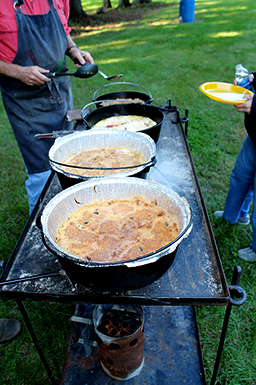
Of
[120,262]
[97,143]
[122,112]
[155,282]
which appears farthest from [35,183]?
[120,262]

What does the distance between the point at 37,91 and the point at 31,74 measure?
0.33 meters

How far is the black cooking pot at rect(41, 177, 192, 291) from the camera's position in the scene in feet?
3.60

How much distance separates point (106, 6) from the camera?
709 inches

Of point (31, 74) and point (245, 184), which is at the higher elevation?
point (31, 74)

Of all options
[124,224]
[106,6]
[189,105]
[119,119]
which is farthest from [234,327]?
[106,6]

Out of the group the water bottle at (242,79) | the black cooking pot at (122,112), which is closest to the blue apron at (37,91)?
the black cooking pot at (122,112)

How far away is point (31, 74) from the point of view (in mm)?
2412

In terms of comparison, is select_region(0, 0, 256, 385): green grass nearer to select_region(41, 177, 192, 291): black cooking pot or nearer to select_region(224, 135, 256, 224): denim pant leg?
select_region(224, 135, 256, 224): denim pant leg

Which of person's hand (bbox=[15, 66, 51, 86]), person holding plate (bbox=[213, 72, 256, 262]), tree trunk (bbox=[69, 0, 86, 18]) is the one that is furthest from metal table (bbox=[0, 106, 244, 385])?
tree trunk (bbox=[69, 0, 86, 18])

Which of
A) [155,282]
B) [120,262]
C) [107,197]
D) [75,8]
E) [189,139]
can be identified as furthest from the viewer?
[75,8]

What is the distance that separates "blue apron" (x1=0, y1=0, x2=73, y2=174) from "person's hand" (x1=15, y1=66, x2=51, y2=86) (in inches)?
7.9

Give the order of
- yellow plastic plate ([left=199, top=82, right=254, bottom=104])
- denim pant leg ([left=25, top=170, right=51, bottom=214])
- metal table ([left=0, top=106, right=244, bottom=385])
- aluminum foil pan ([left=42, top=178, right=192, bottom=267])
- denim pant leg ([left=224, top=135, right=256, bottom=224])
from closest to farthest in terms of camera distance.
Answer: metal table ([left=0, top=106, right=244, bottom=385]), aluminum foil pan ([left=42, top=178, right=192, bottom=267]), yellow plastic plate ([left=199, top=82, right=254, bottom=104]), denim pant leg ([left=224, top=135, right=256, bottom=224]), denim pant leg ([left=25, top=170, right=51, bottom=214])

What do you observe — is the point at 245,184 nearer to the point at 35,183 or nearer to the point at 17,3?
the point at 35,183

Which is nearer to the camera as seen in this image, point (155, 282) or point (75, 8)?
point (155, 282)
